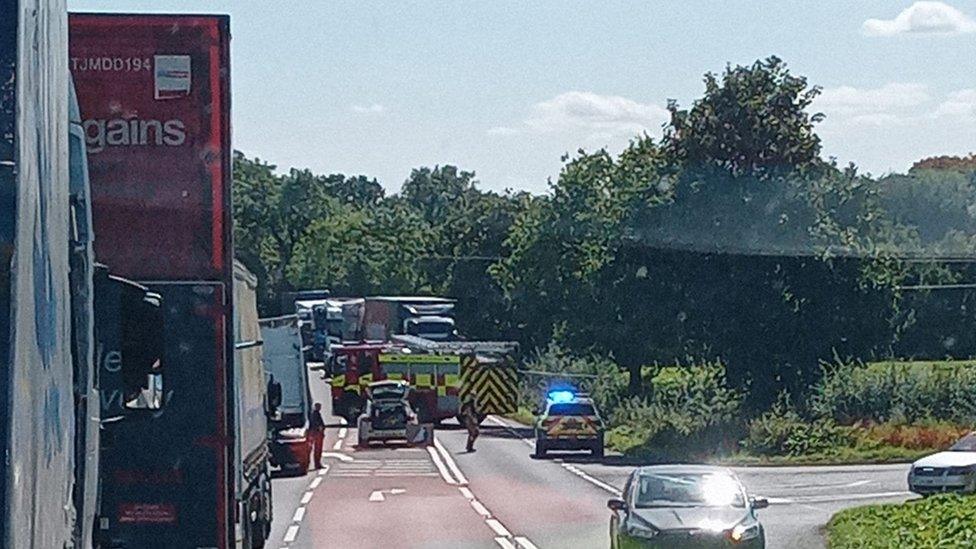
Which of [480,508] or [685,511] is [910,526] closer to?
[685,511]

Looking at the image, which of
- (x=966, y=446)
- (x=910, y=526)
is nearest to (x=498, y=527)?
(x=910, y=526)

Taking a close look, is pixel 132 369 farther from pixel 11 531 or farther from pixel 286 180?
pixel 286 180

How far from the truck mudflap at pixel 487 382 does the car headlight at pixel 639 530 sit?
36.2m

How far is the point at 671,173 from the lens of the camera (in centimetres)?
4906

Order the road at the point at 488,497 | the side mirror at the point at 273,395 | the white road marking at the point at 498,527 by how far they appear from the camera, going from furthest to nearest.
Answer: the white road marking at the point at 498,527
the road at the point at 488,497
the side mirror at the point at 273,395

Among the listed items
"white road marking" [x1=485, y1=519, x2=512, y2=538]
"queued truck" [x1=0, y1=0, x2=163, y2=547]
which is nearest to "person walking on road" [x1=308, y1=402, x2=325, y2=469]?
"white road marking" [x1=485, y1=519, x2=512, y2=538]

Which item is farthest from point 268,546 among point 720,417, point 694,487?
point 720,417

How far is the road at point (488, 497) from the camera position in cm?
2330

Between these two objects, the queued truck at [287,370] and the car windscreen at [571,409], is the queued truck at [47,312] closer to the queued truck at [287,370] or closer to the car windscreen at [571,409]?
the queued truck at [287,370]

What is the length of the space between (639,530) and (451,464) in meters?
22.3

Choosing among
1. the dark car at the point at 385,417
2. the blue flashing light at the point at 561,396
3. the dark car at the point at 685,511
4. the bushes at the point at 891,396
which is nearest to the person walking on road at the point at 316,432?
the blue flashing light at the point at 561,396

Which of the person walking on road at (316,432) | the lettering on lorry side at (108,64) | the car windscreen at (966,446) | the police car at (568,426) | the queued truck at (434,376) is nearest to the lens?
the lettering on lorry side at (108,64)

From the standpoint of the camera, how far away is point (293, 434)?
1245 inches

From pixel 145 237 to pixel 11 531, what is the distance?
7300 mm
